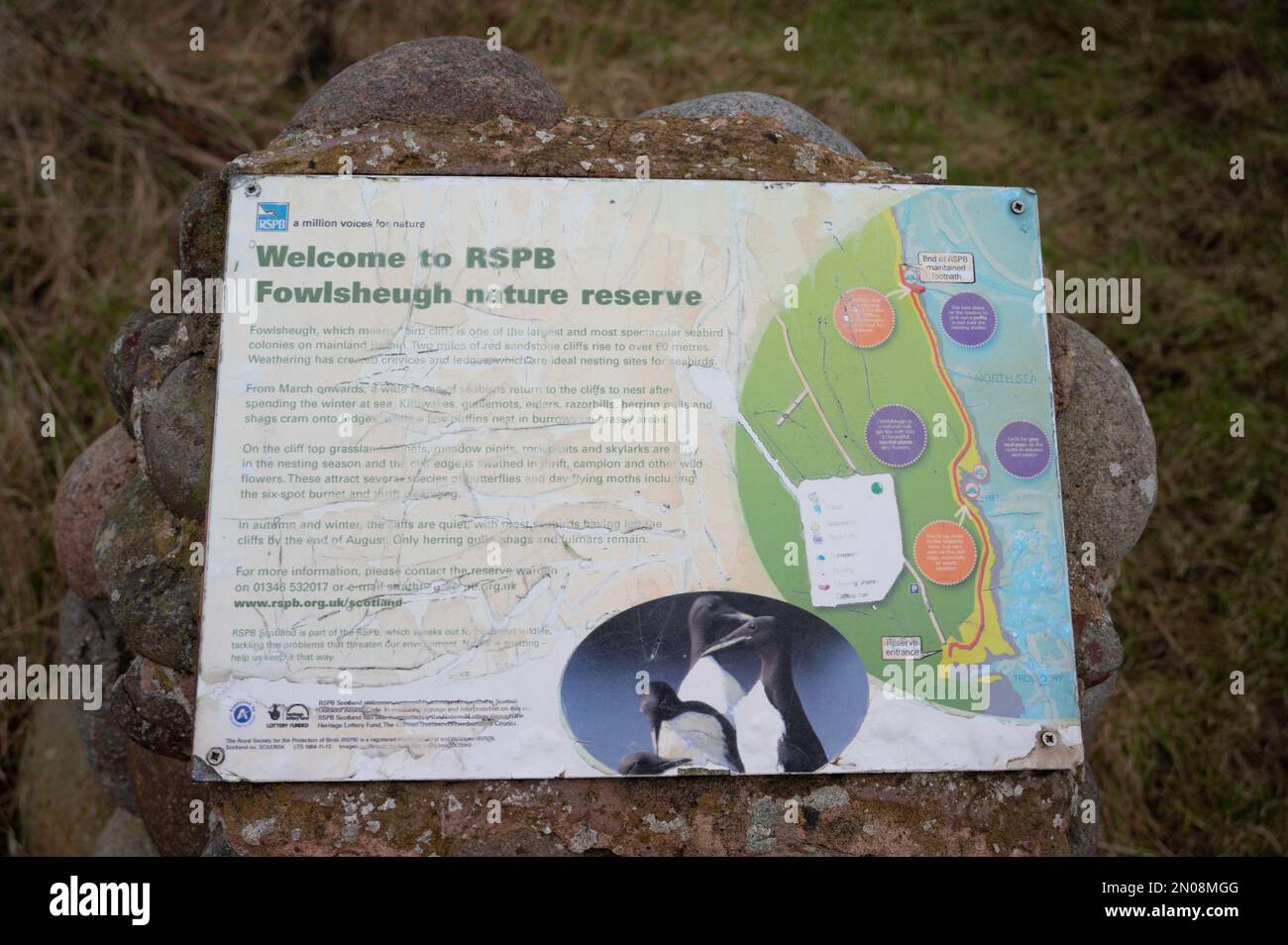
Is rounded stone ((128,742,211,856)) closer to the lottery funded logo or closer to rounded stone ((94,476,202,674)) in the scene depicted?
rounded stone ((94,476,202,674))

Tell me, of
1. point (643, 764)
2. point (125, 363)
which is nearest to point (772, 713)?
point (643, 764)

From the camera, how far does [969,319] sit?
86.2 inches

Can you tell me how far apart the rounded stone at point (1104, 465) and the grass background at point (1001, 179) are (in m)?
1.07

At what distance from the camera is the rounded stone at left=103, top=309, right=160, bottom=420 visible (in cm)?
237

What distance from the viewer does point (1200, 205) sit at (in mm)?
3826

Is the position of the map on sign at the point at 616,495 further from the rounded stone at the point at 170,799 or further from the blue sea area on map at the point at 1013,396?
the rounded stone at the point at 170,799

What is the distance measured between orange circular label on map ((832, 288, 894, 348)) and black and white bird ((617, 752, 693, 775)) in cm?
100

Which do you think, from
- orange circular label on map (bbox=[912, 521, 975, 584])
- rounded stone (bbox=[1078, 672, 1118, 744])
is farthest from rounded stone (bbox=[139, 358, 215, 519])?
rounded stone (bbox=[1078, 672, 1118, 744])

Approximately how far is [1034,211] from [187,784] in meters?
2.48

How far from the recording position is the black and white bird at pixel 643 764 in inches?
78.5

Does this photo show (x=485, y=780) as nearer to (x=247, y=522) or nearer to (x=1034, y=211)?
(x=247, y=522)

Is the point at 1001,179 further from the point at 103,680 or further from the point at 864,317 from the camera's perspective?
the point at 103,680

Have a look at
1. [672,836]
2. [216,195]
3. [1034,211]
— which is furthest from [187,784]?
[1034,211]

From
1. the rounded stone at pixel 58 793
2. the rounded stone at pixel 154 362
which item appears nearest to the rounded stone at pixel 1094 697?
the rounded stone at pixel 154 362
